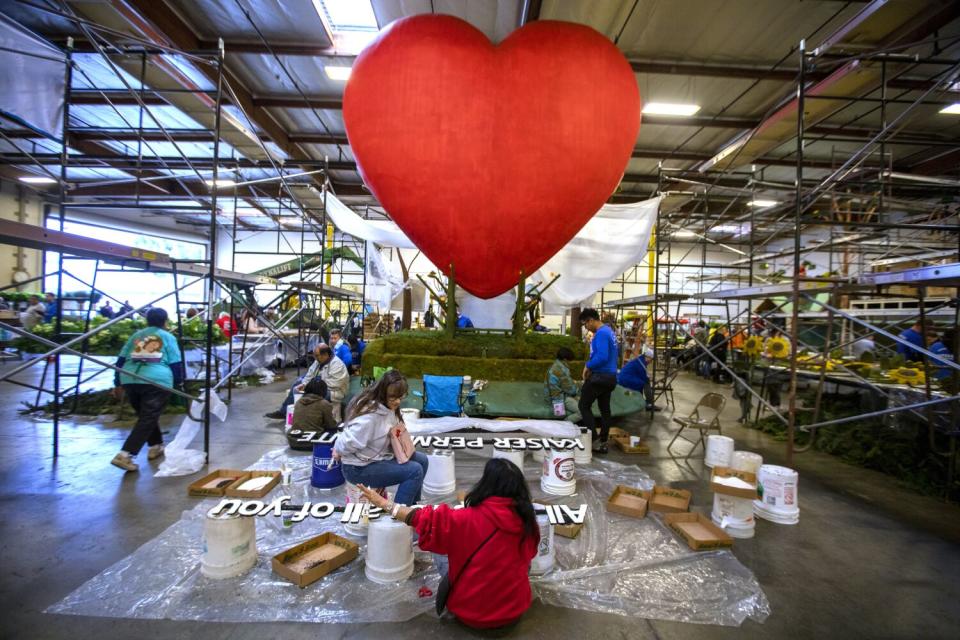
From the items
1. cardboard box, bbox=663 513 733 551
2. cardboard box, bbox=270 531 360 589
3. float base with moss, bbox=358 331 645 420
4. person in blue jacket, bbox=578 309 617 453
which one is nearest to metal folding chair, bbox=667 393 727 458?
person in blue jacket, bbox=578 309 617 453

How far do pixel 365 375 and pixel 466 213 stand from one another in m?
3.08

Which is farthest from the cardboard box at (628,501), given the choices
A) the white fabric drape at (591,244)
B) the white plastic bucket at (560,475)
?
the white fabric drape at (591,244)

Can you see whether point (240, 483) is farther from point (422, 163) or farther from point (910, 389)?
point (910, 389)

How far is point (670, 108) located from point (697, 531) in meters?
7.45

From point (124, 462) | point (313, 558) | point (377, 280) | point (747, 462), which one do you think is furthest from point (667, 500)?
point (377, 280)

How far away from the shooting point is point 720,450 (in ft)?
15.4

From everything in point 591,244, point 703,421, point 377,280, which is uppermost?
point 591,244

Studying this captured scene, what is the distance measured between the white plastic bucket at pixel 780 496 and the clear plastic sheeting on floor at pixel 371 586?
888 millimetres

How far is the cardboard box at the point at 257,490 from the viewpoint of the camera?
3.55 meters

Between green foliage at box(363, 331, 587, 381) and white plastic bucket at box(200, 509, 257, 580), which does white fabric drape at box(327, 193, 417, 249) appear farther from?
white plastic bucket at box(200, 509, 257, 580)

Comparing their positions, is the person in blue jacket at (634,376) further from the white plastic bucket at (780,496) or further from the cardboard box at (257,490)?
the cardboard box at (257,490)

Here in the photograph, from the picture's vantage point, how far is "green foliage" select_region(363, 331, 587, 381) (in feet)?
22.2

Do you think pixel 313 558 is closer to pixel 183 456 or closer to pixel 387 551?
pixel 387 551

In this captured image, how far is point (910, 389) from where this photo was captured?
5051mm
